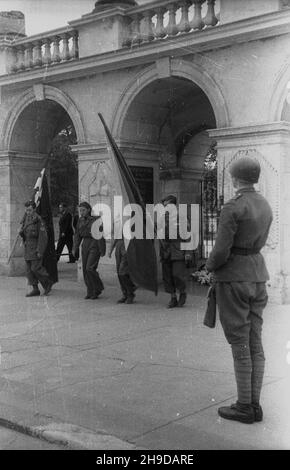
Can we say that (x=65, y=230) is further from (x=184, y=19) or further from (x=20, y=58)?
(x=184, y=19)

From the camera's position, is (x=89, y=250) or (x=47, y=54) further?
(x=47, y=54)

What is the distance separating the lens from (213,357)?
697 centimetres

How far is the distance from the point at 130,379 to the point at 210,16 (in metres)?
7.05

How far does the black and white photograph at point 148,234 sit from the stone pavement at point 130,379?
24 mm

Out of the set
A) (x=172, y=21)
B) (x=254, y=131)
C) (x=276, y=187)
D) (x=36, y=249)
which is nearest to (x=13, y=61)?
(x=172, y=21)

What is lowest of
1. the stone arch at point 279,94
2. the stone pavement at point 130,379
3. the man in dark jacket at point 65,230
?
the stone pavement at point 130,379

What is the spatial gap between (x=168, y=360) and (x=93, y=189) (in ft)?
22.4

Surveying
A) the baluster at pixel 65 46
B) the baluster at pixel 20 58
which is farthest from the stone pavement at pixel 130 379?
the baluster at pixel 20 58

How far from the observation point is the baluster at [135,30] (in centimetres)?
1231

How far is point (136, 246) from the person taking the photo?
1001 cm

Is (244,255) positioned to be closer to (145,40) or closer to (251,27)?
(251,27)

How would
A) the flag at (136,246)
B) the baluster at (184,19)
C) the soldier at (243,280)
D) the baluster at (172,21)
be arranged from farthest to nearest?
the baluster at (172,21)
the baluster at (184,19)
the flag at (136,246)
the soldier at (243,280)

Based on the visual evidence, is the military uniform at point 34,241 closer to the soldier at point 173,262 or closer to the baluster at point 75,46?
the soldier at point 173,262
